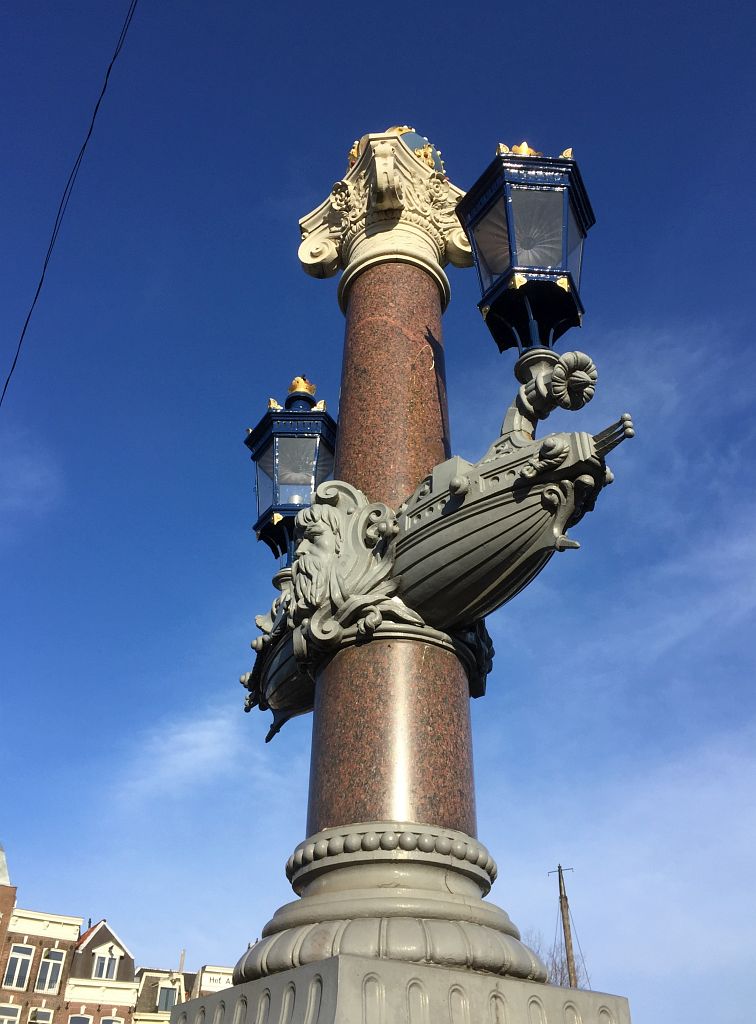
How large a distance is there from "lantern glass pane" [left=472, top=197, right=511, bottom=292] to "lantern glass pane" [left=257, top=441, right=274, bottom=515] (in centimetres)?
281

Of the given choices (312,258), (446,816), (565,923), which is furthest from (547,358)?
(565,923)

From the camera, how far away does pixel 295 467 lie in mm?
7957

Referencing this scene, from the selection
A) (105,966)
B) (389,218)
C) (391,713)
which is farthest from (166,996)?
(391,713)

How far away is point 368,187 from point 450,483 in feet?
12.3

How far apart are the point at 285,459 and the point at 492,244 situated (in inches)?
112

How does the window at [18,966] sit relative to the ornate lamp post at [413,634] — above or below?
above

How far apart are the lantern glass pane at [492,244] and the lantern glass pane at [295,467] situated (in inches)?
101

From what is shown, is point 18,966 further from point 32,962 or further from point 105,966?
point 105,966

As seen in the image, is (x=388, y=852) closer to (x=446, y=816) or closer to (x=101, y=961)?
(x=446, y=816)

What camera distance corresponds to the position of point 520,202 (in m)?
5.84

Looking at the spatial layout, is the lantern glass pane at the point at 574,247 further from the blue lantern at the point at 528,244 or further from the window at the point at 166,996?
the window at the point at 166,996

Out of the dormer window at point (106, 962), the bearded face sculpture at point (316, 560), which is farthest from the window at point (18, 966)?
the bearded face sculpture at point (316, 560)

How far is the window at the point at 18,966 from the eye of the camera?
104ft

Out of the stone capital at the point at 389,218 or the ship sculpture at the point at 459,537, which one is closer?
the ship sculpture at the point at 459,537
